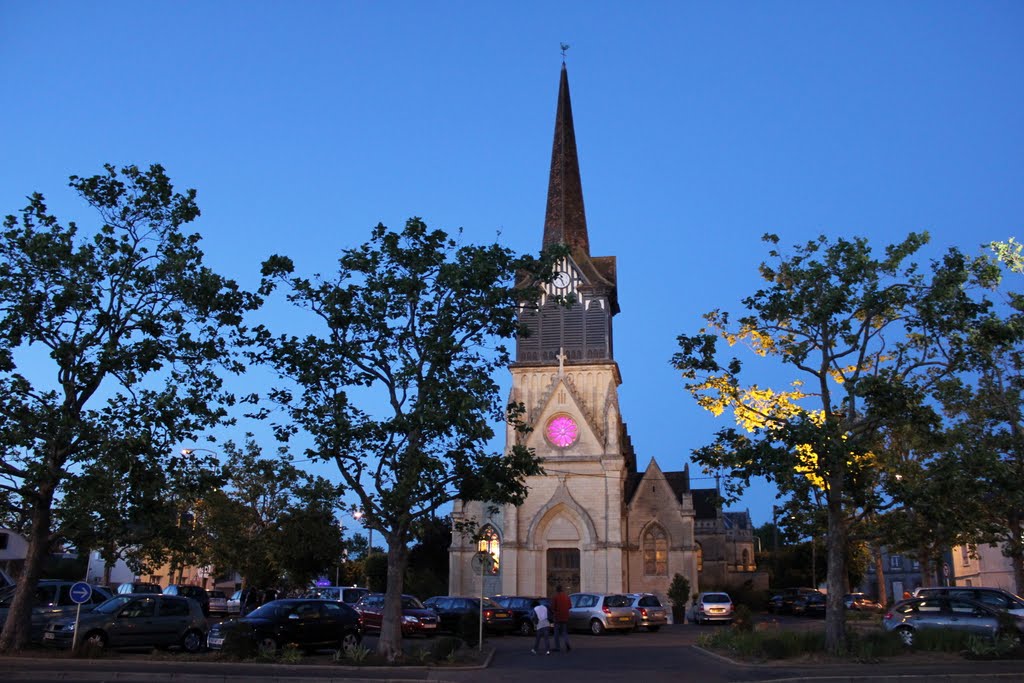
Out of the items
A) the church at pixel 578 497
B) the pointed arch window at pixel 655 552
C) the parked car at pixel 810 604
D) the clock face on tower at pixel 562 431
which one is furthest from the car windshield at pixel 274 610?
the parked car at pixel 810 604

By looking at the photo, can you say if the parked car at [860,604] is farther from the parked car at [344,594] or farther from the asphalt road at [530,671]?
the asphalt road at [530,671]

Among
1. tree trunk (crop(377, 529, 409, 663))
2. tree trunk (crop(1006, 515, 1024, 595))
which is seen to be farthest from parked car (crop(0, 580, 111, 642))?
tree trunk (crop(1006, 515, 1024, 595))

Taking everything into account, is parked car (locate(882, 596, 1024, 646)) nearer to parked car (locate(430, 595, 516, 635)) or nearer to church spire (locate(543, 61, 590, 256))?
parked car (locate(430, 595, 516, 635))

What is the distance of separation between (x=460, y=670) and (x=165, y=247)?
12.7 m

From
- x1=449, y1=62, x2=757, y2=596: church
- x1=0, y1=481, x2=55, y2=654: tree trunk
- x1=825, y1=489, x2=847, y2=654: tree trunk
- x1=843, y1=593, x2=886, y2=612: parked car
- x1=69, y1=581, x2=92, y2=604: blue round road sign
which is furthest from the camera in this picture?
x1=449, y1=62, x2=757, y2=596: church

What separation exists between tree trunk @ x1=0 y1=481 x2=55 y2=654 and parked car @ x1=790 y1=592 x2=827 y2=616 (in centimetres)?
3942

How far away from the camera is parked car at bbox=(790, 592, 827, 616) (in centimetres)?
4703

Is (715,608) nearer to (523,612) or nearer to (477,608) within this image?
(523,612)

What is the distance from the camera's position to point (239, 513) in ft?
123

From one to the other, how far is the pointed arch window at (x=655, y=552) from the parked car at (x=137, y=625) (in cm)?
3244

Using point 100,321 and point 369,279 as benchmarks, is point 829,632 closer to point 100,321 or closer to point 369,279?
point 369,279

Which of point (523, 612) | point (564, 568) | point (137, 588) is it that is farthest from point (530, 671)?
point (564, 568)

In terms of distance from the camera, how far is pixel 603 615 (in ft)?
111

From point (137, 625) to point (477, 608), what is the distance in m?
12.7
